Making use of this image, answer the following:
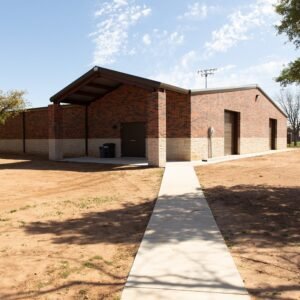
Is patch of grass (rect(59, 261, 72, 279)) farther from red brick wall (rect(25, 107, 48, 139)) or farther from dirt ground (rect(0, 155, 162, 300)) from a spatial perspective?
red brick wall (rect(25, 107, 48, 139))

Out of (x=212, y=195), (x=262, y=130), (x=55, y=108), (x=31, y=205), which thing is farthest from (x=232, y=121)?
(x=31, y=205)

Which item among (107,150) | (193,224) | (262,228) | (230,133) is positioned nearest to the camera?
(262,228)

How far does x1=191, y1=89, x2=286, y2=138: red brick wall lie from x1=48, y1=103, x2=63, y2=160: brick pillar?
8.54m

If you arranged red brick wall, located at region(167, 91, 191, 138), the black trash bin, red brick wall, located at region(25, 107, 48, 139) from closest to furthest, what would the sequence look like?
red brick wall, located at region(167, 91, 191, 138)
the black trash bin
red brick wall, located at region(25, 107, 48, 139)

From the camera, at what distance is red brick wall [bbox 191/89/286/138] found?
21719mm

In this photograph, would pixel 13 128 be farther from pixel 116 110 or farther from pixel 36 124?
pixel 116 110

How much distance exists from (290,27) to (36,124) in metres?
23.4

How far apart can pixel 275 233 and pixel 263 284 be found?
7.81ft

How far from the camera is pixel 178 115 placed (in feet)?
69.0

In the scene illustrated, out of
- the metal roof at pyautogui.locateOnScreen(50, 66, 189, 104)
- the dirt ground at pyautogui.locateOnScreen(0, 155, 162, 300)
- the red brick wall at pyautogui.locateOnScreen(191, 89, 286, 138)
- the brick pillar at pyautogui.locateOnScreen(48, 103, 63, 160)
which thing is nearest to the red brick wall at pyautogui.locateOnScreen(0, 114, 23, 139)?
the metal roof at pyautogui.locateOnScreen(50, 66, 189, 104)

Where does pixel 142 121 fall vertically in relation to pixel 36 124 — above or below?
below

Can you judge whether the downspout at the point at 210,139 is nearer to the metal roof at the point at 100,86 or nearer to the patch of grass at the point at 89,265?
the metal roof at the point at 100,86

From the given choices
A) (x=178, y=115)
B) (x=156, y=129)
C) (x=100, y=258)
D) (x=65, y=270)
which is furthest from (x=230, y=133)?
(x=65, y=270)

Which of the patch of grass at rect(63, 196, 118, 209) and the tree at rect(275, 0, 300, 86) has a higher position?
the tree at rect(275, 0, 300, 86)
